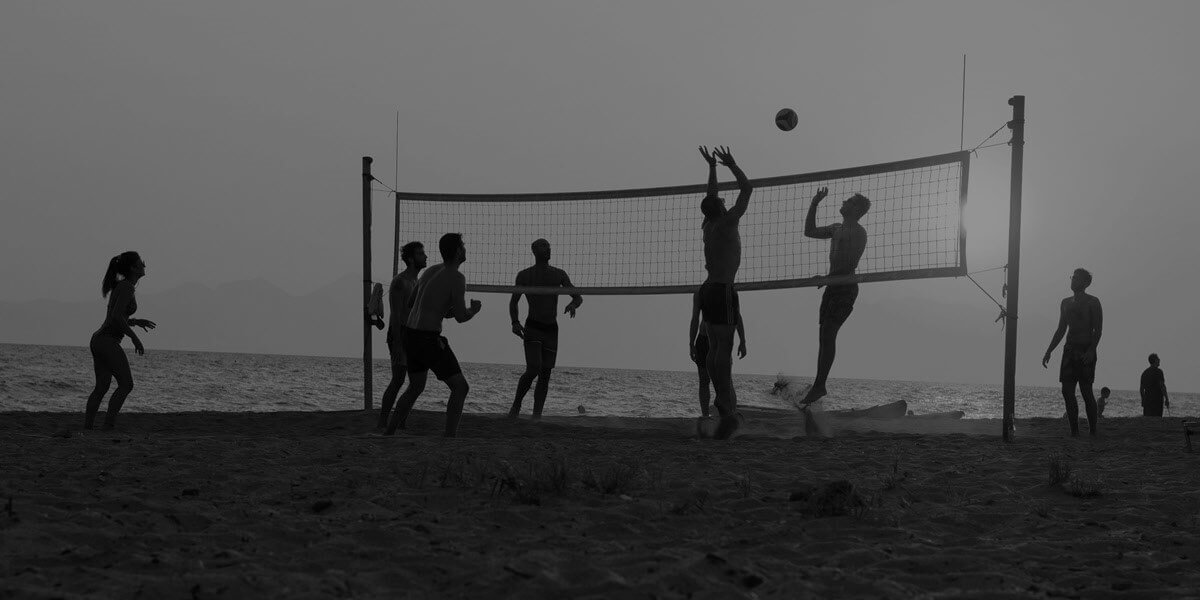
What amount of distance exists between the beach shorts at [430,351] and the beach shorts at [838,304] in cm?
294

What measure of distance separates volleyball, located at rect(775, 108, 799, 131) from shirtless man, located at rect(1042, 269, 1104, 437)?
256 centimetres

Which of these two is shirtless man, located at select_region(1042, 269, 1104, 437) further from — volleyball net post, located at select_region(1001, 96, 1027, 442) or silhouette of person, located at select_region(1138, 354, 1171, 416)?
silhouette of person, located at select_region(1138, 354, 1171, 416)

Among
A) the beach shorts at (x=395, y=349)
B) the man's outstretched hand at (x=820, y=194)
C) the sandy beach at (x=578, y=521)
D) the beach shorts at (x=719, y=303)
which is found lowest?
the sandy beach at (x=578, y=521)

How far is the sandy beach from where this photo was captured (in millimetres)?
2805

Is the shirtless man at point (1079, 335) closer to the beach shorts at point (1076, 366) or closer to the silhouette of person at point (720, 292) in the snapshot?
the beach shorts at point (1076, 366)

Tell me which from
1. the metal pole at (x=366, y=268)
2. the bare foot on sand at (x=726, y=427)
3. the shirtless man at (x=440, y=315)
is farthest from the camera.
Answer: the metal pole at (x=366, y=268)

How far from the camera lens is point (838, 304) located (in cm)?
772

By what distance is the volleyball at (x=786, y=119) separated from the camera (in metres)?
8.72

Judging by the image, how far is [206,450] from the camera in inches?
199

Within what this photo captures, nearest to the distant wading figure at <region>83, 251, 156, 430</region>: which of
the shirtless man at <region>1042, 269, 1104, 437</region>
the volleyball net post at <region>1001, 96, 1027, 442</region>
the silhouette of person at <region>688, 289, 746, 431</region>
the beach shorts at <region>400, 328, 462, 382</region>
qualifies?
the beach shorts at <region>400, 328, 462, 382</region>

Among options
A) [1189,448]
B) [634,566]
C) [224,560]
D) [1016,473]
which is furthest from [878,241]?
[224,560]

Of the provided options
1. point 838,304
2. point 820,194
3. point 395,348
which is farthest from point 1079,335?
point 395,348

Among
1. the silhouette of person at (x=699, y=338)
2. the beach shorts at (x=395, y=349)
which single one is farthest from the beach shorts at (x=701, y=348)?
the beach shorts at (x=395, y=349)

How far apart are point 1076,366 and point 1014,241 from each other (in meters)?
1.43
